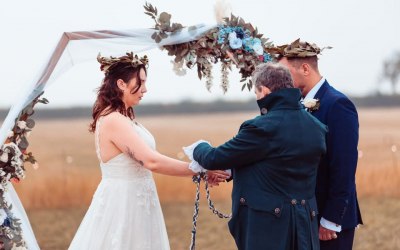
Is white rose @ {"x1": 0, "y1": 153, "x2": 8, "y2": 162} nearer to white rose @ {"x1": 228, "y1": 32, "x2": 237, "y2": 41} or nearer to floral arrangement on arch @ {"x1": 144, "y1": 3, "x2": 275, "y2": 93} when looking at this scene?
floral arrangement on arch @ {"x1": 144, "y1": 3, "x2": 275, "y2": 93}

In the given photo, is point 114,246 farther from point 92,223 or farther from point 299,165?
point 299,165

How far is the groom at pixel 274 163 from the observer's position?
15.0ft

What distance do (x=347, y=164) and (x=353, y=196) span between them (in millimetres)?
358

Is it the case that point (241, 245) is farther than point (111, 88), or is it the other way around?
point (111, 88)

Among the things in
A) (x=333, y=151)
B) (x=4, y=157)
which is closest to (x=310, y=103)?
(x=333, y=151)

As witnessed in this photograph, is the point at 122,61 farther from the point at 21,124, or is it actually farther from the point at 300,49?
the point at 300,49

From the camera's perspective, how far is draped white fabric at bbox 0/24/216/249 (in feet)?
18.2

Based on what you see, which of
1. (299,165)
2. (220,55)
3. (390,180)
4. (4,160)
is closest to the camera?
(299,165)

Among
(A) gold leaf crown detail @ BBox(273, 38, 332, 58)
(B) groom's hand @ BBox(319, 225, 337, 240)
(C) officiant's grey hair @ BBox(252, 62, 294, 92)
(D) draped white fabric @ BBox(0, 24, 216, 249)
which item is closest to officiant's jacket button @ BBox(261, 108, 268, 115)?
(C) officiant's grey hair @ BBox(252, 62, 294, 92)

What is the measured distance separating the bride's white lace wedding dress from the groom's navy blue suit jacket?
1.25 m

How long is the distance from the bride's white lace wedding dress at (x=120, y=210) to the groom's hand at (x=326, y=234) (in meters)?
1.24

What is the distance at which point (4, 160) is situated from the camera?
18.0 ft

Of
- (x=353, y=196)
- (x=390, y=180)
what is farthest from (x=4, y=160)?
(x=390, y=180)

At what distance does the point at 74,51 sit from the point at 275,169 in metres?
1.90
